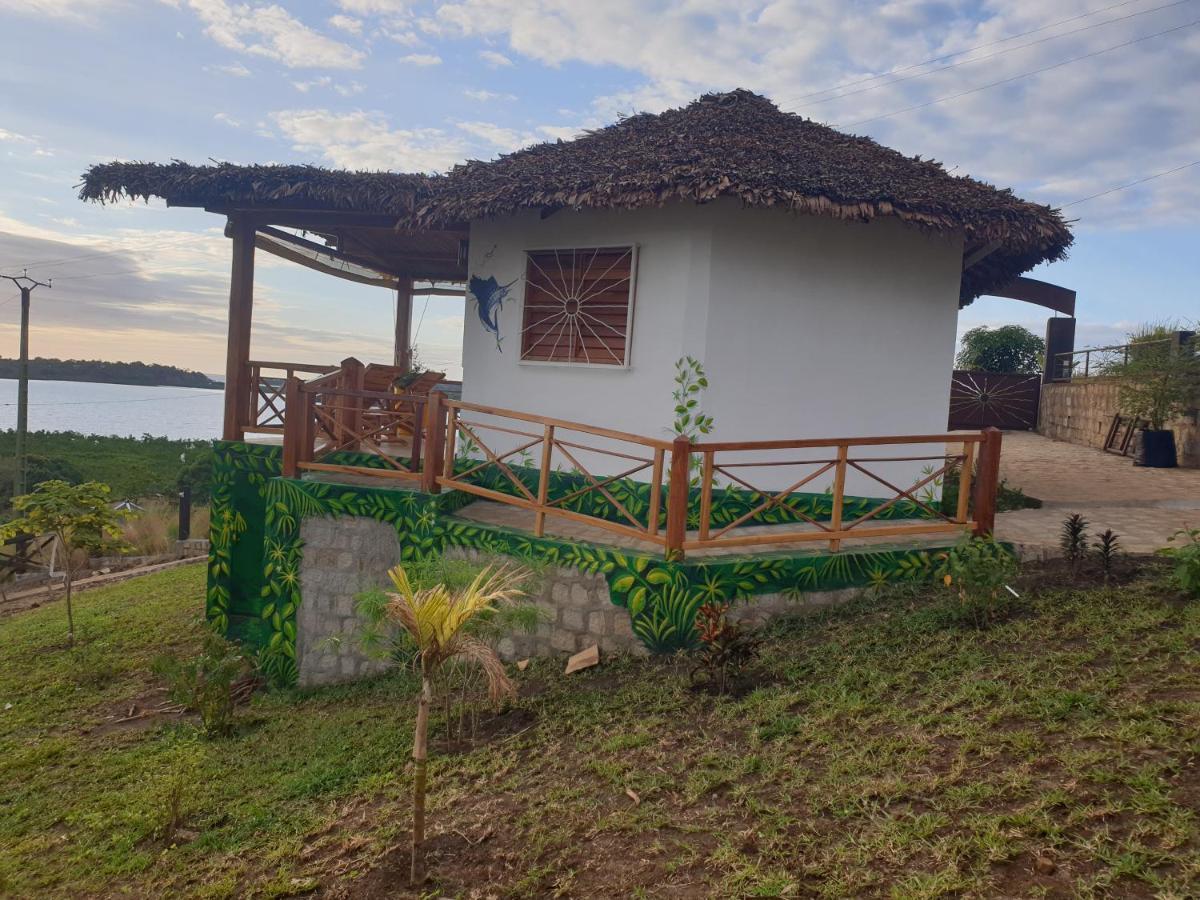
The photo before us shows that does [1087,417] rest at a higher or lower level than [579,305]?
lower

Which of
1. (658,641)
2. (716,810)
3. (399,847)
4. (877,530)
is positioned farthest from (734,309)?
(399,847)

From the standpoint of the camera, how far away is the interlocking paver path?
24.4ft

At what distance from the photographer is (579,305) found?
7.92 meters

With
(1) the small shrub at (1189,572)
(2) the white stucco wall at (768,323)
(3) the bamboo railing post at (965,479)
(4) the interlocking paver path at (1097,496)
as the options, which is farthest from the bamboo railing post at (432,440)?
(1) the small shrub at (1189,572)

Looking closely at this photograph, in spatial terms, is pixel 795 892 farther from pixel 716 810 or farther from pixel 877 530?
pixel 877 530

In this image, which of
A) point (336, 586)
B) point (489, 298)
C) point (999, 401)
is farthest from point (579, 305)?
point (999, 401)

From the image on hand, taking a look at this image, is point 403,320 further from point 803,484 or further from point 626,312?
point 803,484

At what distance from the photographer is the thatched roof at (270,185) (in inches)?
324

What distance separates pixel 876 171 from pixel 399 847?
21.8 feet

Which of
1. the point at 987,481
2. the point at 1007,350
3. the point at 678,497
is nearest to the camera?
the point at 678,497

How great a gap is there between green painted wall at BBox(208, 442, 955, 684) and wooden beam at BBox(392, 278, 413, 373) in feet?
16.9

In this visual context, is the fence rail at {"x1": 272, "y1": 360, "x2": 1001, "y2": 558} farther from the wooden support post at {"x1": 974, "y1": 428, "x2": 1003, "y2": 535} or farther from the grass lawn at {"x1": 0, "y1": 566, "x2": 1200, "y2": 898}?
the grass lawn at {"x1": 0, "y1": 566, "x2": 1200, "y2": 898}

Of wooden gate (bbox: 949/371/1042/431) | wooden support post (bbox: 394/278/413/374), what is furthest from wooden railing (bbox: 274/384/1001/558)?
wooden gate (bbox: 949/371/1042/431)

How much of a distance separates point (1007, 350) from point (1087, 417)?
5563 millimetres
